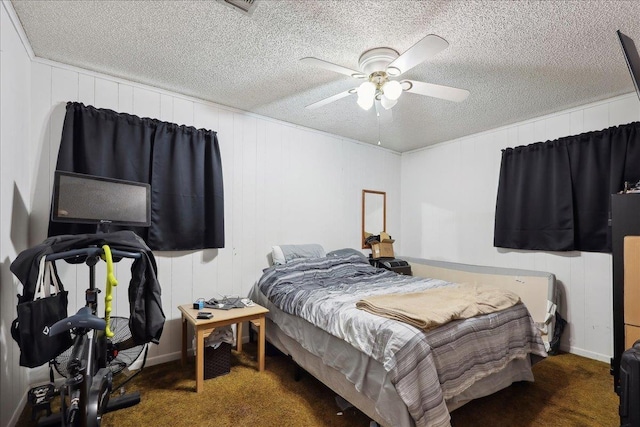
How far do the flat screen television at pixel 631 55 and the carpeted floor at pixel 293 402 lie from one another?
214 cm

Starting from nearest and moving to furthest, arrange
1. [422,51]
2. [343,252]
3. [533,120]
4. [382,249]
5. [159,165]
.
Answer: [422,51]
[159,165]
[533,120]
[343,252]
[382,249]

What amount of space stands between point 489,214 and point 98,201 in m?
4.02

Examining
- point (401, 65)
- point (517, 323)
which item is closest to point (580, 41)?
point (401, 65)

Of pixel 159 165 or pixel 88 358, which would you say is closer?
pixel 88 358

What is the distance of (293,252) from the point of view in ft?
11.2

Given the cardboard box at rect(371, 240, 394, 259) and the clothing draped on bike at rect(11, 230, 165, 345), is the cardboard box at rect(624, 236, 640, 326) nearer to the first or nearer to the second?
the cardboard box at rect(371, 240, 394, 259)

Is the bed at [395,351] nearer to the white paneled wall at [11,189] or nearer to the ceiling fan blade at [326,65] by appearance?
the ceiling fan blade at [326,65]

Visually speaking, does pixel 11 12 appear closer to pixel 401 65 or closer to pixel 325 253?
pixel 401 65

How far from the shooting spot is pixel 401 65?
1898 mm

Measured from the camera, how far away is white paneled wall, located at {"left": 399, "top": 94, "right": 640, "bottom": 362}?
2895 millimetres

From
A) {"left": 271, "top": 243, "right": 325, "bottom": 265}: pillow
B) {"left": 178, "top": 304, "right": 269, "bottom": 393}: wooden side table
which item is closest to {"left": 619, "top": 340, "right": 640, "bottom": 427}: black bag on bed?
{"left": 178, "top": 304, "right": 269, "bottom": 393}: wooden side table

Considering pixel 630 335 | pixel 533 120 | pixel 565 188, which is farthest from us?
pixel 533 120

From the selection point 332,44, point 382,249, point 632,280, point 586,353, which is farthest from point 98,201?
point 586,353

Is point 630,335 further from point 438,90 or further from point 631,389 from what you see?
point 438,90
